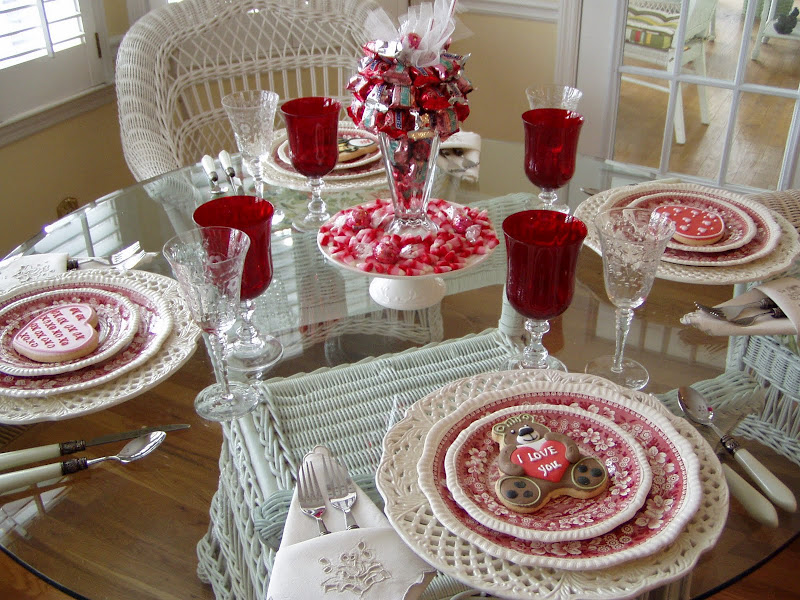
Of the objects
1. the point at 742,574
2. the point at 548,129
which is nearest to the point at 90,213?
the point at 548,129

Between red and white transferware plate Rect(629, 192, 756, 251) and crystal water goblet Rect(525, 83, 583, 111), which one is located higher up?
crystal water goblet Rect(525, 83, 583, 111)

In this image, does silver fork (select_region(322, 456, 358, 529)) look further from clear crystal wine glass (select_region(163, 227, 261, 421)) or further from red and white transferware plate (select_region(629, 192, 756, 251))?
red and white transferware plate (select_region(629, 192, 756, 251))

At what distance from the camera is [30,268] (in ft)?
3.67

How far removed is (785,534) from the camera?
2.37 feet

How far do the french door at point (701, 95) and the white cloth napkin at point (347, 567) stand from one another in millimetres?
1878

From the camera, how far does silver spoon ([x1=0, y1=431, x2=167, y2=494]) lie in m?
0.78

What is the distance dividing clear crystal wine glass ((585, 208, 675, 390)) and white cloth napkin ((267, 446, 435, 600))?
0.38 meters

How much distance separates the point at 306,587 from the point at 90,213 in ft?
3.22

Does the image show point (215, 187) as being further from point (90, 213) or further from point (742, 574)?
point (742, 574)

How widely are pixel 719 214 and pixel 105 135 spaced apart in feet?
6.08

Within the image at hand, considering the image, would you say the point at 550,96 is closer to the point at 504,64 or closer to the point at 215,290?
the point at 215,290

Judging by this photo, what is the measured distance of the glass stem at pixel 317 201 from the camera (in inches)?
50.7

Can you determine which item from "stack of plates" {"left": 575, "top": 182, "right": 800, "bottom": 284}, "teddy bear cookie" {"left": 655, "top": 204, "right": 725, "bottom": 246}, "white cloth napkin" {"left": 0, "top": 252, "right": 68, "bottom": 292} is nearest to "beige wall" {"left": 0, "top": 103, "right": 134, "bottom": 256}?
"white cloth napkin" {"left": 0, "top": 252, "right": 68, "bottom": 292}

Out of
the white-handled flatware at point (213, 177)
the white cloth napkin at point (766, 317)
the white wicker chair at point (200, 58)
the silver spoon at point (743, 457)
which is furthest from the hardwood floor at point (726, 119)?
the silver spoon at point (743, 457)
